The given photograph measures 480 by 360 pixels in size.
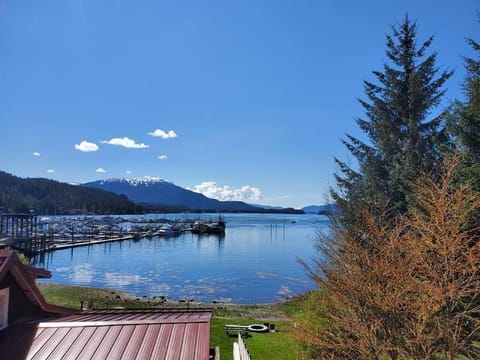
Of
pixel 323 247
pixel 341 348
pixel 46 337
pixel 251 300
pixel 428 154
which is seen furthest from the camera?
pixel 251 300

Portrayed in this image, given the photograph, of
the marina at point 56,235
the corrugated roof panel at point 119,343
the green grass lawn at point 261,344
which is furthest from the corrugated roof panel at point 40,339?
the marina at point 56,235

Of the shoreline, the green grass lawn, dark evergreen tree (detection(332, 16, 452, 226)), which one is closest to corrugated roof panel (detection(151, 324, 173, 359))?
the green grass lawn

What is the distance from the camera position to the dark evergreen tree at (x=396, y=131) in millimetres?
16141

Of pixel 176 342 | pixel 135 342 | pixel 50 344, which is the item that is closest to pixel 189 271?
pixel 50 344

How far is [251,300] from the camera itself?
108ft

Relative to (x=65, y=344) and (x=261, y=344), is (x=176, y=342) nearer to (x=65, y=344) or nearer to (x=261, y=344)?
(x=65, y=344)

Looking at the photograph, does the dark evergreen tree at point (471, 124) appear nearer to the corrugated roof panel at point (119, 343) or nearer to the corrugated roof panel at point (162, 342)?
the corrugated roof panel at point (162, 342)

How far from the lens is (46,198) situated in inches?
6619

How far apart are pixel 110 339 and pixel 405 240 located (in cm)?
677

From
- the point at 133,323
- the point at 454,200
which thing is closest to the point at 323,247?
the point at 454,200

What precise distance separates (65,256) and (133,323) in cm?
6218

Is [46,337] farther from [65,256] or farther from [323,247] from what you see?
[65,256]

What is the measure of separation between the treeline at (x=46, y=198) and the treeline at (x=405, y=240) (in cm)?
14046

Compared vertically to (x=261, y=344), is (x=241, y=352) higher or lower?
higher
